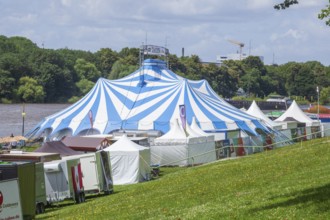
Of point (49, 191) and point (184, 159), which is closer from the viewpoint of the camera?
point (49, 191)

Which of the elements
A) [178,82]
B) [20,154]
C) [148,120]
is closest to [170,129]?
[148,120]

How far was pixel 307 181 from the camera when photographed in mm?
14867

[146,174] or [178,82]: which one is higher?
[178,82]

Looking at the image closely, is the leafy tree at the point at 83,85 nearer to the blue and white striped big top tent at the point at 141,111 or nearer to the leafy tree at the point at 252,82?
the leafy tree at the point at 252,82

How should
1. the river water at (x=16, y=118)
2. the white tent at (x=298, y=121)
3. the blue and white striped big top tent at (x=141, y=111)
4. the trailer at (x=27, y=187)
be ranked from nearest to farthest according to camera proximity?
the trailer at (x=27, y=187)
the blue and white striped big top tent at (x=141, y=111)
the white tent at (x=298, y=121)
the river water at (x=16, y=118)

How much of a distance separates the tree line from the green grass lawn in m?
78.3

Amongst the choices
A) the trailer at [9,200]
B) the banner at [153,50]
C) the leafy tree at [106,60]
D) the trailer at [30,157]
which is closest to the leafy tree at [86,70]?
the leafy tree at [106,60]

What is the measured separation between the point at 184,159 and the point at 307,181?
20.5 meters

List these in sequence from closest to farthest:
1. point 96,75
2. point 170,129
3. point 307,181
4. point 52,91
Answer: point 307,181 < point 170,129 < point 52,91 < point 96,75

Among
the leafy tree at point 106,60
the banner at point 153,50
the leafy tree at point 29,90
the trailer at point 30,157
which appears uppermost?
the leafy tree at point 106,60

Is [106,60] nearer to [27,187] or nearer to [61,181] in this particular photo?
[61,181]

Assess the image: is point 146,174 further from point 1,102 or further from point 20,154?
point 1,102

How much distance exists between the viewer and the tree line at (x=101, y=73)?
102062 millimetres

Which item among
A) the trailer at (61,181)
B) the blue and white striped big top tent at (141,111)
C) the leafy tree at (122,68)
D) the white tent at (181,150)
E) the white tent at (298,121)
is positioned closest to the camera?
the trailer at (61,181)
